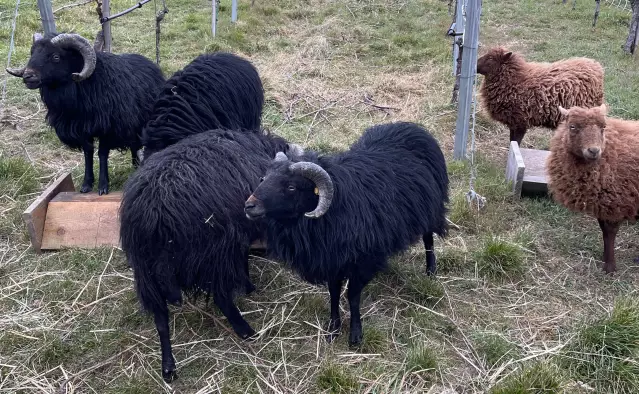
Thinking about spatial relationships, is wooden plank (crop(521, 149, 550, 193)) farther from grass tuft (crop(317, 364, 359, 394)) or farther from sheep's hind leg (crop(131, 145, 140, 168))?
sheep's hind leg (crop(131, 145, 140, 168))

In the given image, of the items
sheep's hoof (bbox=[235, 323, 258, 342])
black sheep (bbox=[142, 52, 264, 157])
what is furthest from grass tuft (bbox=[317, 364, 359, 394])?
black sheep (bbox=[142, 52, 264, 157])

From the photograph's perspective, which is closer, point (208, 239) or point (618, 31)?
point (208, 239)

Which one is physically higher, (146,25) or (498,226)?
(146,25)

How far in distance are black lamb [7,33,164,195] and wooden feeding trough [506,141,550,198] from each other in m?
3.47

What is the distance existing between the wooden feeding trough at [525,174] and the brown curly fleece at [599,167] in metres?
0.79

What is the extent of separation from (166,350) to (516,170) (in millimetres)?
3478

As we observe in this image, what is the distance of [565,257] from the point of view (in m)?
4.41

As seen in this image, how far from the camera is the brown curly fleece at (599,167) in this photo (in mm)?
3992

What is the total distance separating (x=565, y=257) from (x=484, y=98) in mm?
2459

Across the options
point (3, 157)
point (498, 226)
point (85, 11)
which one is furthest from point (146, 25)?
point (498, 226)

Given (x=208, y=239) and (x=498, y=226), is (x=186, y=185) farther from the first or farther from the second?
(x=498, y=226)

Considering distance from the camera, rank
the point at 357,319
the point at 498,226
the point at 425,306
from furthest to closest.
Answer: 1. the point at 498,226
2. the point at 425,306
3. the point at 357,319

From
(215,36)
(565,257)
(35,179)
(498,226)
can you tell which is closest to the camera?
(565,257)

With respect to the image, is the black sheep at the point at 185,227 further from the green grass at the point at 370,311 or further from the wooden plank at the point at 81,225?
the wooden plank at the point at 81,225
